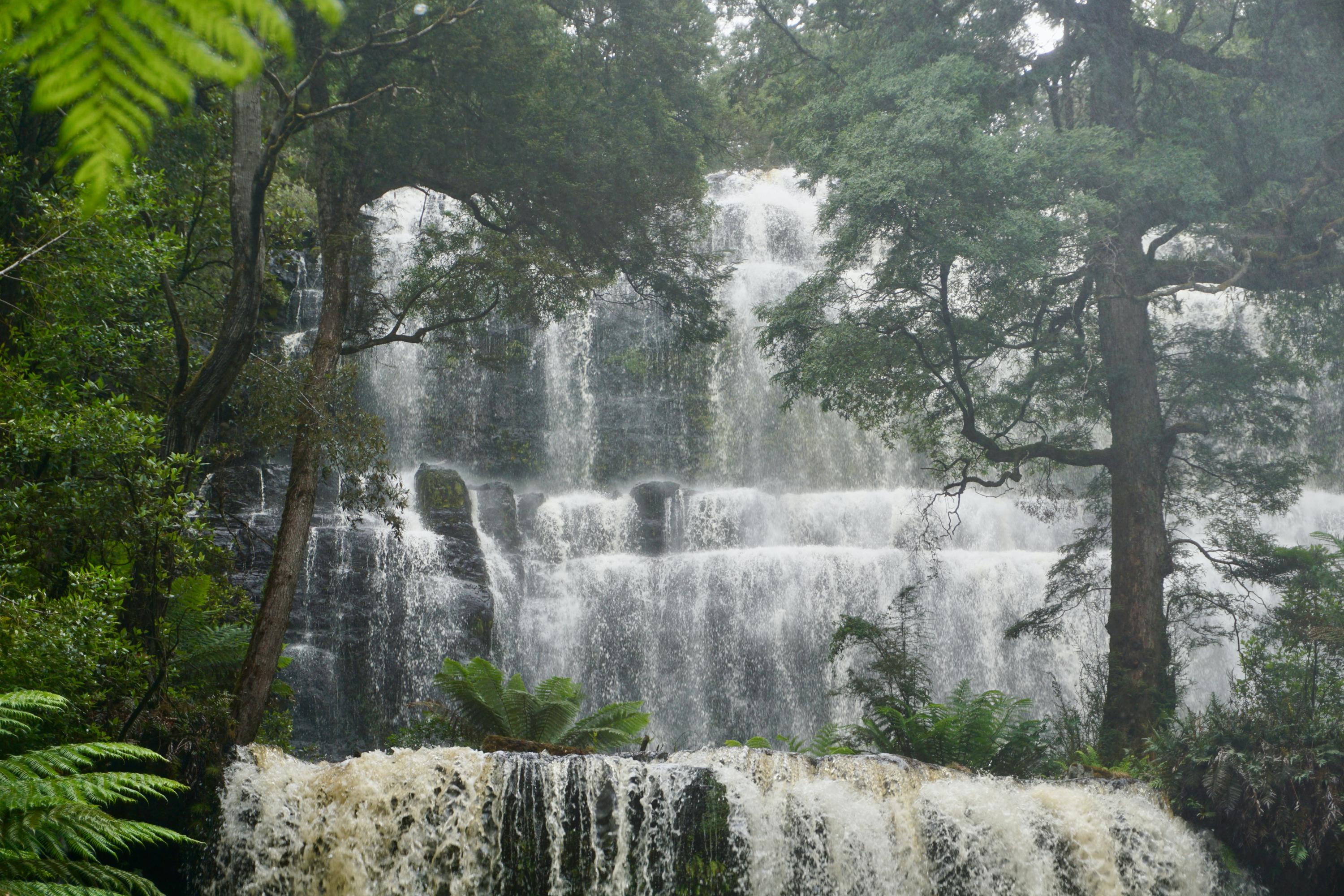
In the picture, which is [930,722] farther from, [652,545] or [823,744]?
[652,545]

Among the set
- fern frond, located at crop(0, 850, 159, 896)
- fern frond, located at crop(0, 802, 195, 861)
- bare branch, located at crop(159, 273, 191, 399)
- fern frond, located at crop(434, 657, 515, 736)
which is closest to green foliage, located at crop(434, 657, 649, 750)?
fern frond, located at crop(434, 657, 515, 736)

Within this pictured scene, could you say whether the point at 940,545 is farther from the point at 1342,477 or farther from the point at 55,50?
the point at 55,50

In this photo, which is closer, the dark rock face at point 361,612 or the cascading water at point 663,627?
the cascading water at point 663,627

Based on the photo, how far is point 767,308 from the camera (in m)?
14.0

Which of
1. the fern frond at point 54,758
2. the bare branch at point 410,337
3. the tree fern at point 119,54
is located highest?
the bare branch at point 410,337

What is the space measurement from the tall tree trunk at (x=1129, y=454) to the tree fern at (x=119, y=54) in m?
10.9

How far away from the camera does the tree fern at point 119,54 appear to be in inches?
26.2

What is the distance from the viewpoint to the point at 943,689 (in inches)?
607

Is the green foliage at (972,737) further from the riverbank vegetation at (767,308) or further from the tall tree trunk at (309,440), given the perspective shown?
the tall tree trunk at (309,440)

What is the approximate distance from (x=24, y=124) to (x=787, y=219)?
18109mm

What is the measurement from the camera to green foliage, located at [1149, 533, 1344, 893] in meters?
7.00

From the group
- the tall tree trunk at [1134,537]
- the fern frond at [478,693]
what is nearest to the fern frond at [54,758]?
the fern frond at [478,693]

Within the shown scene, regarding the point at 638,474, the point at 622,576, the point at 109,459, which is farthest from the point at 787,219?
the point at 109,459

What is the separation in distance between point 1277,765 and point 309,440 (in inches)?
329
